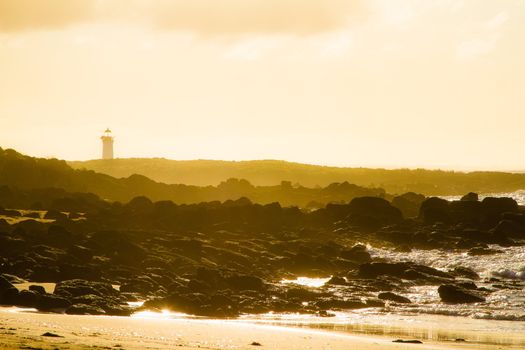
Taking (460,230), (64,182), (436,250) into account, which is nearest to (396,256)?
(436,250)

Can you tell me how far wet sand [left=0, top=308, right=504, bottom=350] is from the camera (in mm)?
18094

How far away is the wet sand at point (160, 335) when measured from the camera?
18.1 metres

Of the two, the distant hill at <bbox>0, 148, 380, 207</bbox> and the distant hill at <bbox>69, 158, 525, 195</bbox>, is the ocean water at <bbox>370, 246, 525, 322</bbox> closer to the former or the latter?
the distant hill at <bbox>0, 148, 380, 207</bbox>

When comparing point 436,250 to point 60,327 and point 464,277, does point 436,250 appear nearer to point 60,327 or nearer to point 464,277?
point 464,277

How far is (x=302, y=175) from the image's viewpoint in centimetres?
14975

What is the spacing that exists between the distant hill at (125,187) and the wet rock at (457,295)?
115 feet

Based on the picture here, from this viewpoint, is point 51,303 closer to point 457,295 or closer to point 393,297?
point 393,297

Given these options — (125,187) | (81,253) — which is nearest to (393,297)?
(81,253)

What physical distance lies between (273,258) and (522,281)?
1181 centimetres

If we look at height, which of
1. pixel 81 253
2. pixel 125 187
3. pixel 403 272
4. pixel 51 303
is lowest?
pixel 403 272

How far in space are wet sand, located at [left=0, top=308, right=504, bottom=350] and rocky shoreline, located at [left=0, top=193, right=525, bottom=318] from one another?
277 cm

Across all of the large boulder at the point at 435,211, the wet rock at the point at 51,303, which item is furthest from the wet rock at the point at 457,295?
the large boulder at the point at 435,211

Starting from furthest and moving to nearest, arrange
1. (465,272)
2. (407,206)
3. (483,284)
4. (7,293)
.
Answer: (407,206) < (465,272) < (483,284) < (7,293)

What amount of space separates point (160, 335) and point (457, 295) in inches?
645
